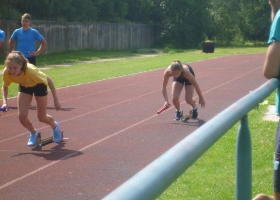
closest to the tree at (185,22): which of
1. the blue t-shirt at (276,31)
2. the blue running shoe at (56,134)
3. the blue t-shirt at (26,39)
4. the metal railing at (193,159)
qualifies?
the blue t-shirt at (26,39)

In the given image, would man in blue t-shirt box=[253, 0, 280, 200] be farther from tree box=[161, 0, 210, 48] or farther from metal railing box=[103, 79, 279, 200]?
tree box=[161, 0, 210, 48]

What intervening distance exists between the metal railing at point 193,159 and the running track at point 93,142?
123 inches

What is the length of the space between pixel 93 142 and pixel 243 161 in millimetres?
6524

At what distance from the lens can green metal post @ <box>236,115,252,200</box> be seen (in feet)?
13.5

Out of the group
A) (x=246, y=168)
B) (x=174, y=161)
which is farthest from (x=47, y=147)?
(x=174, y=161)

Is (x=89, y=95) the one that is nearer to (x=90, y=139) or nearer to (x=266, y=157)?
(x=90, y=139)

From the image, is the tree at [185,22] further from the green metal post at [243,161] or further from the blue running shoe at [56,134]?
the green metal post at [243,161]

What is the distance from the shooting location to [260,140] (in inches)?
385

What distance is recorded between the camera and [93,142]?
1050cm

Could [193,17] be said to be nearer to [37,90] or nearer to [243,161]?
[37,90]

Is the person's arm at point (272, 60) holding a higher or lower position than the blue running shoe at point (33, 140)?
higher

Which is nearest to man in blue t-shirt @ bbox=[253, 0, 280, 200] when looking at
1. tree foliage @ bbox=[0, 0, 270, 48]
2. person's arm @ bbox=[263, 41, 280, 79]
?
person's arm @ bbox=[263, 41, 280, 79]

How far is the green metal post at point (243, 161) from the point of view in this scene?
162 inches

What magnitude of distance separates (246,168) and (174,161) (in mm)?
1880
